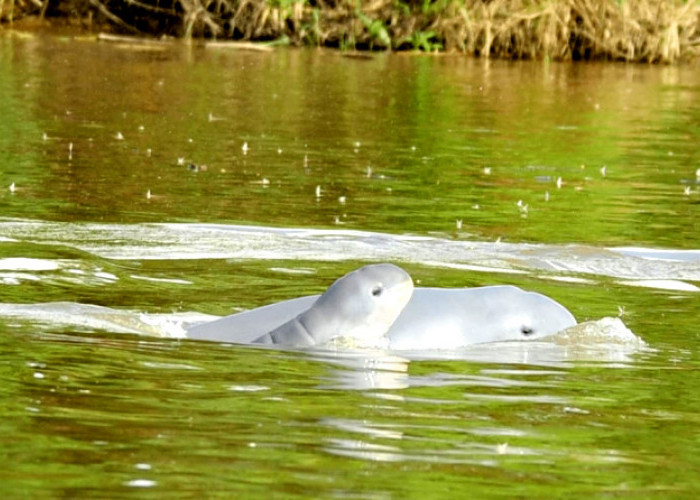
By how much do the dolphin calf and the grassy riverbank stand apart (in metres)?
22.9

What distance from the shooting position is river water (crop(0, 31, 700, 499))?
4.76 m

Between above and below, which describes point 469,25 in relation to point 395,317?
below

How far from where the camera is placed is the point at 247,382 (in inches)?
232

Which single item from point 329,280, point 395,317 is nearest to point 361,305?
point 395,317

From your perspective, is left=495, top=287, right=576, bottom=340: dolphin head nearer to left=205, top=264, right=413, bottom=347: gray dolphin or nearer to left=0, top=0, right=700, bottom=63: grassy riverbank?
left=205, top=264, right=413, bottom=347: gray dolphin

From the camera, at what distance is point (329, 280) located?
8.59 m

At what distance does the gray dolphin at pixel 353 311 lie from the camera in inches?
256

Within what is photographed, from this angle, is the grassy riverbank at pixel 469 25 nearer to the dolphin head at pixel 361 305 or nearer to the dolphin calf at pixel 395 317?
the dolphin calf at pixel 395 317

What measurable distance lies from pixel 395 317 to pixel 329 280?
6.33 ft

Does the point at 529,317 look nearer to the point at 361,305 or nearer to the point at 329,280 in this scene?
the point at 361,305

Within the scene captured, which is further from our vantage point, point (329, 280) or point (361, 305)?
point (329, 280)

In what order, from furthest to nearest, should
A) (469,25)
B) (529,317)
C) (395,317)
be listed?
1. (469,25)
2. (529,317)
3. (395,317)

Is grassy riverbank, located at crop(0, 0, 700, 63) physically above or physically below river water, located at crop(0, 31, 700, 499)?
below

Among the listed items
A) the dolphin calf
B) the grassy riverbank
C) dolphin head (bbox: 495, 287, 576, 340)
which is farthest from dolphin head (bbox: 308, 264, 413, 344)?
the grassy riverbank
